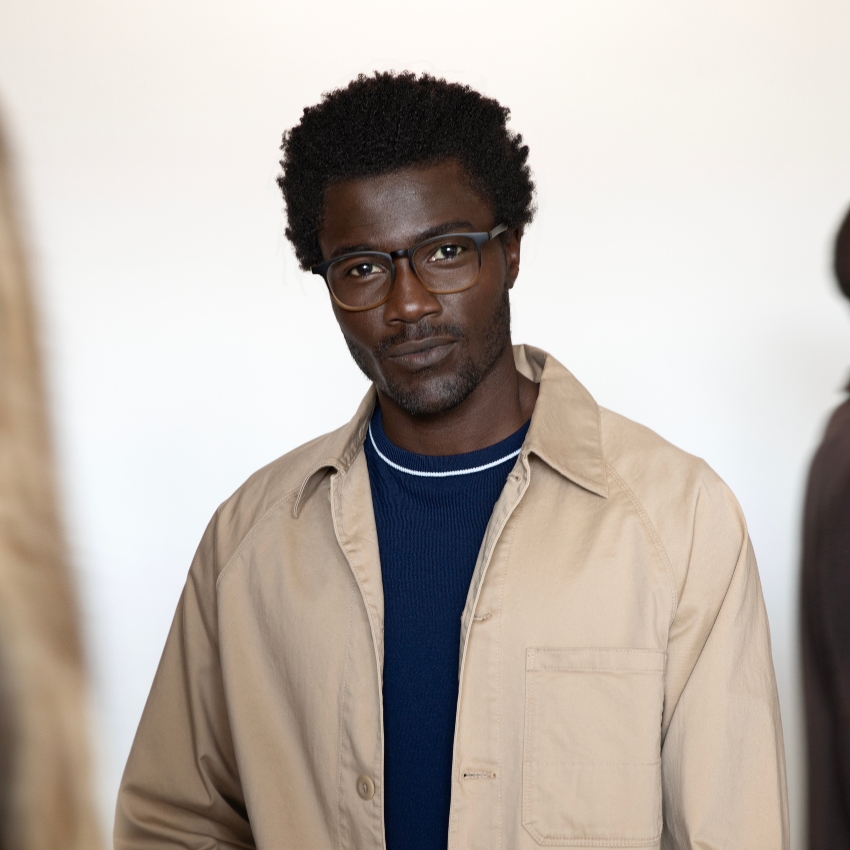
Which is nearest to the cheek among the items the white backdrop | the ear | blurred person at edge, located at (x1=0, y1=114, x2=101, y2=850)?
the ear

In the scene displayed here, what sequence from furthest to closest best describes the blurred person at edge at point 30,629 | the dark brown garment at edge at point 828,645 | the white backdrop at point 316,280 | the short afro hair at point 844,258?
the white backdrop at point 316,280
the short afro hair at point 844,258
the dark brown garment at edge at point 828,645
the blurred person at edge at point 30,629

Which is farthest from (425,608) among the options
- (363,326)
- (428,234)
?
(428,234)

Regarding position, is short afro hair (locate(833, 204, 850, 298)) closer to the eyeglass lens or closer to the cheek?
the eyeglass lens

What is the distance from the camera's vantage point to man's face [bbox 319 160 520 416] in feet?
5.00

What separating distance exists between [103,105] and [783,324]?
1.49 metres

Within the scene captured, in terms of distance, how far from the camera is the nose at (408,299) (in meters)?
1.51

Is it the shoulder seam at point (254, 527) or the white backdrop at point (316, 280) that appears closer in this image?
the shoulder seam at point (254, 527)

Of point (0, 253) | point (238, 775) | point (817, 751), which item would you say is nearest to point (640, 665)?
point (817, 751)

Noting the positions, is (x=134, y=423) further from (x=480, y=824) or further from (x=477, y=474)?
(x=480, y=824)

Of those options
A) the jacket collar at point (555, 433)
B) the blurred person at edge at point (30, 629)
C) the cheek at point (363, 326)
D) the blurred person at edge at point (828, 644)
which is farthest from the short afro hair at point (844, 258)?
the blurred person at edge at point (30, 629)

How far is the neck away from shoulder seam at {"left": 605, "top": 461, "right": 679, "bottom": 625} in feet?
0.58

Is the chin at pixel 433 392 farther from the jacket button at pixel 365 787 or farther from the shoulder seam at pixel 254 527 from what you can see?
the jacket button at pixel 365 787

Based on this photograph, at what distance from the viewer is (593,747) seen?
1.42 m

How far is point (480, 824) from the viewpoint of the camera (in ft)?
4.62
